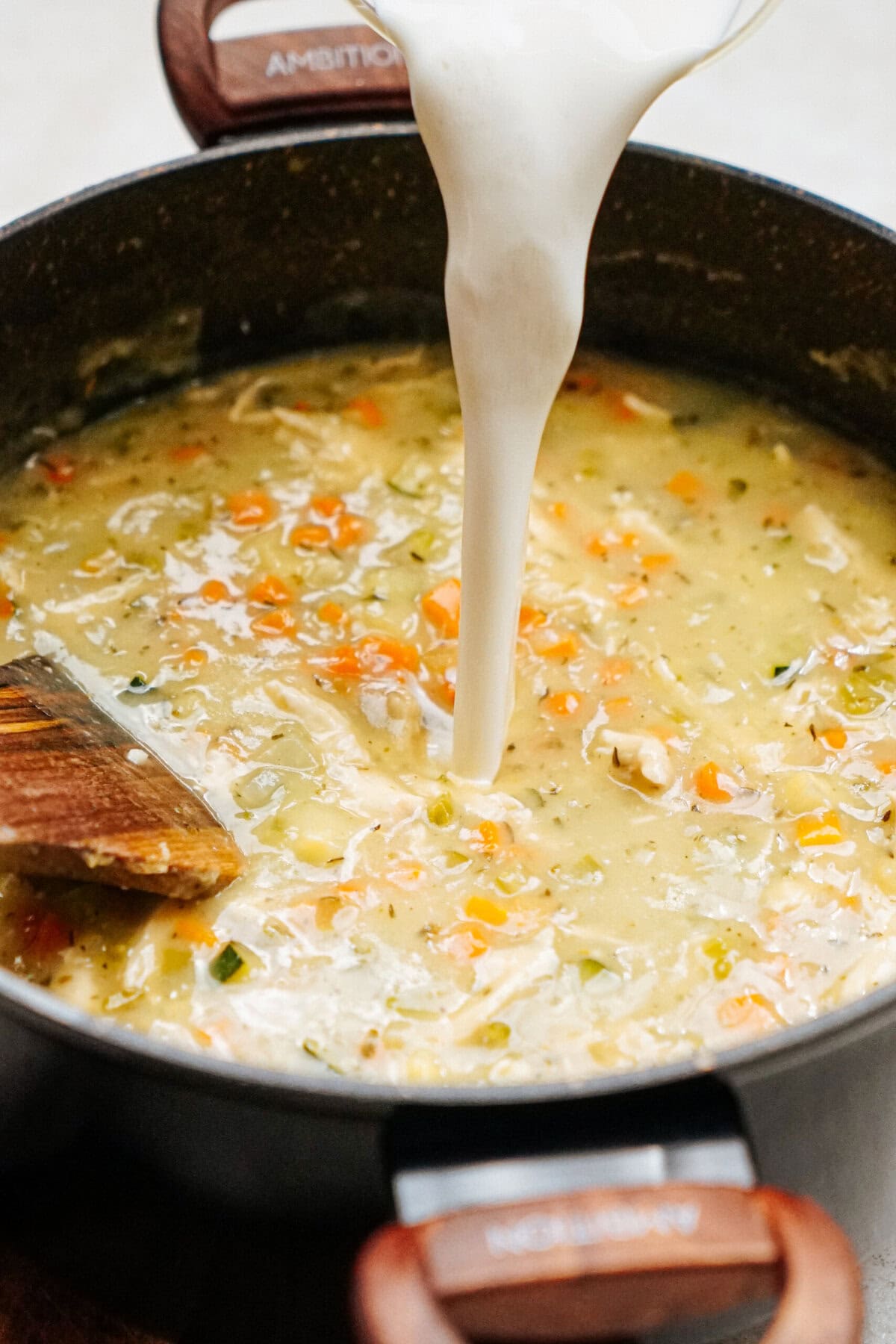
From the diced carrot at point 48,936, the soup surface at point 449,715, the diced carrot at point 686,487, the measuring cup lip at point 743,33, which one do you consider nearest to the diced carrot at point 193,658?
the soup surface at point 449,715

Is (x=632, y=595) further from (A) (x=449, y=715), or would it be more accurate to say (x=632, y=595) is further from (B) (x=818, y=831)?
(B) (x=818, y=831)

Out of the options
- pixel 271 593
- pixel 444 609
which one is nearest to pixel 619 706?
pixel 444 609

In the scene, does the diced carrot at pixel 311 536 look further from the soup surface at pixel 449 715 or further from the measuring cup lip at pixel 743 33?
the measuring cup lip at pixel 743 33

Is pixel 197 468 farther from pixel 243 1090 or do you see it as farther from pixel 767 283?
pixel 243 1090

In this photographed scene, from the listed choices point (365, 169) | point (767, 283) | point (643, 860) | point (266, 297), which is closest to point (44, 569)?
point (266, 297)

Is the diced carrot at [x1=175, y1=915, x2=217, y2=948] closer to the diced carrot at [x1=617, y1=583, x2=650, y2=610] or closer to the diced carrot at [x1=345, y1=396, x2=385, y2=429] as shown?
the diced carrot at [x1=617, y1=583, x2=650, y2=610]
